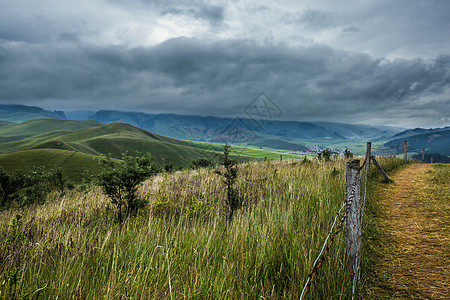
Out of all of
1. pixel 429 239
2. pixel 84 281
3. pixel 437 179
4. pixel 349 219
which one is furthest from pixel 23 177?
pixel 437 179

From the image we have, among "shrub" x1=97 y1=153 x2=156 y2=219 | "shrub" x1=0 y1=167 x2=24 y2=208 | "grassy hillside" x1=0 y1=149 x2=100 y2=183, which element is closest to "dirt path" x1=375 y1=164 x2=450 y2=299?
"shrub" x1=97 y1=153 x2=156 y2=219

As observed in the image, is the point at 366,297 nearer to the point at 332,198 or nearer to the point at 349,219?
the point at 349,219

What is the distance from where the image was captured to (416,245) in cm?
401

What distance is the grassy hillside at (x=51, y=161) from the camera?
60.9m

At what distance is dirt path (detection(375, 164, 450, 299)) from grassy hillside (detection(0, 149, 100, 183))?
2578 inches

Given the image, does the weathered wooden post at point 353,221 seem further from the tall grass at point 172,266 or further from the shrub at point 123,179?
the shrub at point 123,179

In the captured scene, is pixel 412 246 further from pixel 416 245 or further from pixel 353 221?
pixel 353 221

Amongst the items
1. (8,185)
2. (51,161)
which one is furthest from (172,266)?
(51,161)

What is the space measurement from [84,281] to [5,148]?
211 metres

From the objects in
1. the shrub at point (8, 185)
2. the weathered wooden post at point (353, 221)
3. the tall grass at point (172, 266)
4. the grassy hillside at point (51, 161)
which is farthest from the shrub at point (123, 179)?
the grassy hillside at point (51, 161)

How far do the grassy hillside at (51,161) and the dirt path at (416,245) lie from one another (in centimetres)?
6548

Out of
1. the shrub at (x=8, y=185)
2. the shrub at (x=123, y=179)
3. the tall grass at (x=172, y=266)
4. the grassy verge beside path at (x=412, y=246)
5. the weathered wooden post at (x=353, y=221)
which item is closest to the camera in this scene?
the tall grass at (x=172, y=266)

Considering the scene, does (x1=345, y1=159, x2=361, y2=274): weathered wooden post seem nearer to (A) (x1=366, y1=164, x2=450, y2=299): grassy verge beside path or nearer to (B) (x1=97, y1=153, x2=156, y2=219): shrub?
(A) (x1=366, y1=164, x2=450, y2=299): grassy verge beside path

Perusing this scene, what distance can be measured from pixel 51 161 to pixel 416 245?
8312 cm
